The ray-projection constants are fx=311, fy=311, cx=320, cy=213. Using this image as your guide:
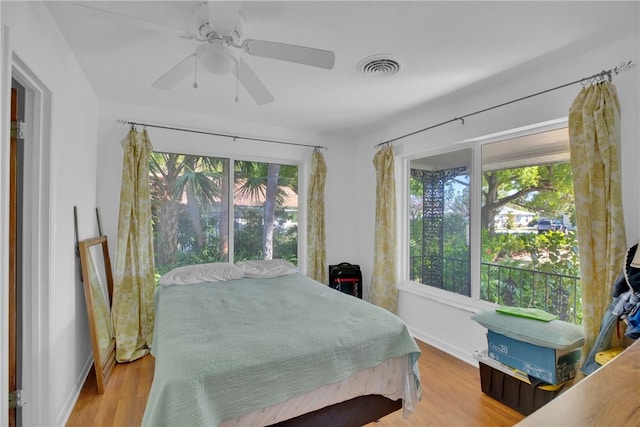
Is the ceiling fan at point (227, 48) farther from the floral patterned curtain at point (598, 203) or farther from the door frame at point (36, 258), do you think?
the floral patterned curtain at point (598, 203)

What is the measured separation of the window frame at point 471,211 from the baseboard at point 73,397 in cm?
309

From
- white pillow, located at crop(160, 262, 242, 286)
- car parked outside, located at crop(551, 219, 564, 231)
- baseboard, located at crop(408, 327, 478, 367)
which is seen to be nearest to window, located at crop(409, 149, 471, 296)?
baseboard, located at crop(408, 327, 478, 367)

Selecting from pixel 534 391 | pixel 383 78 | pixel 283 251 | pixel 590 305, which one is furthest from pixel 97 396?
pixel 590 305

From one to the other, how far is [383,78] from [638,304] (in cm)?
209

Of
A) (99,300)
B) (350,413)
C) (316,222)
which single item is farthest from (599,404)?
(316,222)

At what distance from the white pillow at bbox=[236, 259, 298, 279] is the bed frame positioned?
65.9 inches

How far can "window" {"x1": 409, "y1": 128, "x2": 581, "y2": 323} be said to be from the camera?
241 centimetres

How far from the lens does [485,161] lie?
9.55 ft

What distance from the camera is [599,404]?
668 millimetres

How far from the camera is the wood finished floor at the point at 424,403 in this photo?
2010mm

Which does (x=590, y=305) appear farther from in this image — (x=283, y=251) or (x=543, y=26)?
(x=283, y=251)

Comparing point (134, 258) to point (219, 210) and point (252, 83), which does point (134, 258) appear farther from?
point (252, 83)

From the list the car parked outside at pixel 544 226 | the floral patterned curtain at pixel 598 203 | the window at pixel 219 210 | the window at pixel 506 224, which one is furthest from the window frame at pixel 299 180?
the floral patterned curtain at pixel 598 203

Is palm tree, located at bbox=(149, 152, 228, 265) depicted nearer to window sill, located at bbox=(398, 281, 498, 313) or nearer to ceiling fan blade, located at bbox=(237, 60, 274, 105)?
ceiling fan blade, located at bbox=(237, 60, 274, 105)
